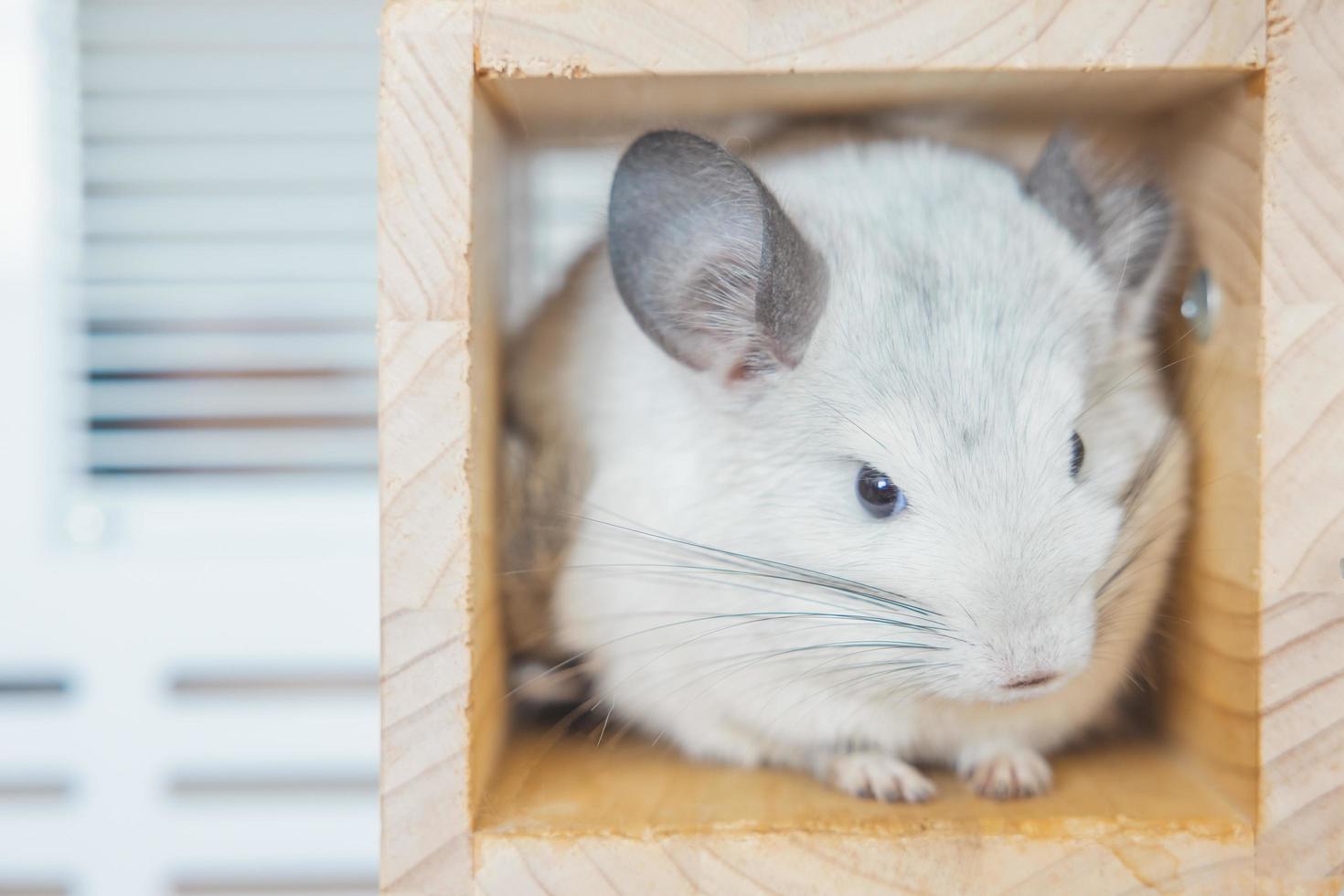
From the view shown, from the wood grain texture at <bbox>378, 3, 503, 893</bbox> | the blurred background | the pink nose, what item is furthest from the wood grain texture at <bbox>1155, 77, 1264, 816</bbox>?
the blurred background

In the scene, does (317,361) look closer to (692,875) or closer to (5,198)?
(5,198)

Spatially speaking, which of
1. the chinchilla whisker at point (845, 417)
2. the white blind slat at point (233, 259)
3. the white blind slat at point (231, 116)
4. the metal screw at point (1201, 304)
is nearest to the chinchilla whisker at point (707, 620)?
the chinchilla whisker at point (845, 417)

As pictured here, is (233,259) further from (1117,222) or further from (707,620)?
(1117,222)

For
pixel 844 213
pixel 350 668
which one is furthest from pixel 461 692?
pixel 350 668

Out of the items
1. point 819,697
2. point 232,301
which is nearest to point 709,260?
point 819,697

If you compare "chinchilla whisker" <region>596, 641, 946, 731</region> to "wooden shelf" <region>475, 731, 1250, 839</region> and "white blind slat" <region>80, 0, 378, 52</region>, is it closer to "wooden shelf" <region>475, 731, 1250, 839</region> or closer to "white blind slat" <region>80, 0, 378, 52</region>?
"wooden shelf" <region>475, 731, 1250, 839</region>
